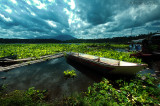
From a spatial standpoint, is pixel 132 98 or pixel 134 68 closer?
pixel 132 98

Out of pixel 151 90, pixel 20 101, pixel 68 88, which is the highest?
pixel 20 101

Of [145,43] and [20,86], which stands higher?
[145,43]

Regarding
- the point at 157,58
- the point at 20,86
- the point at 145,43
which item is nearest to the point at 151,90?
the point at 20,86

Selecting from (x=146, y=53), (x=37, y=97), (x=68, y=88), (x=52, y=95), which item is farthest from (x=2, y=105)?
(x=146, y=53)

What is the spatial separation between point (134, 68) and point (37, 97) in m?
6.72

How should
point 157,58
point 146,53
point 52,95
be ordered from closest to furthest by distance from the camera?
point 52,95
point 146,53
point 157,58

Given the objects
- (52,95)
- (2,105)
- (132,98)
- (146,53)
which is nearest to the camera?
(2,105)

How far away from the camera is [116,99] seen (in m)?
3.55

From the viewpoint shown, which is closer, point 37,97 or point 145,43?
point 37,97

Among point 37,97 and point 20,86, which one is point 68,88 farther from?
point 20,86

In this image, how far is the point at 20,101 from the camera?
269 centimetres

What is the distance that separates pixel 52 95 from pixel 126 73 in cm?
584

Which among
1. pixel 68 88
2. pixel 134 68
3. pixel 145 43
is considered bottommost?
pixel 68 88

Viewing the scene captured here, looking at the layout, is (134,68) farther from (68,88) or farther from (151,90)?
(68,88)
